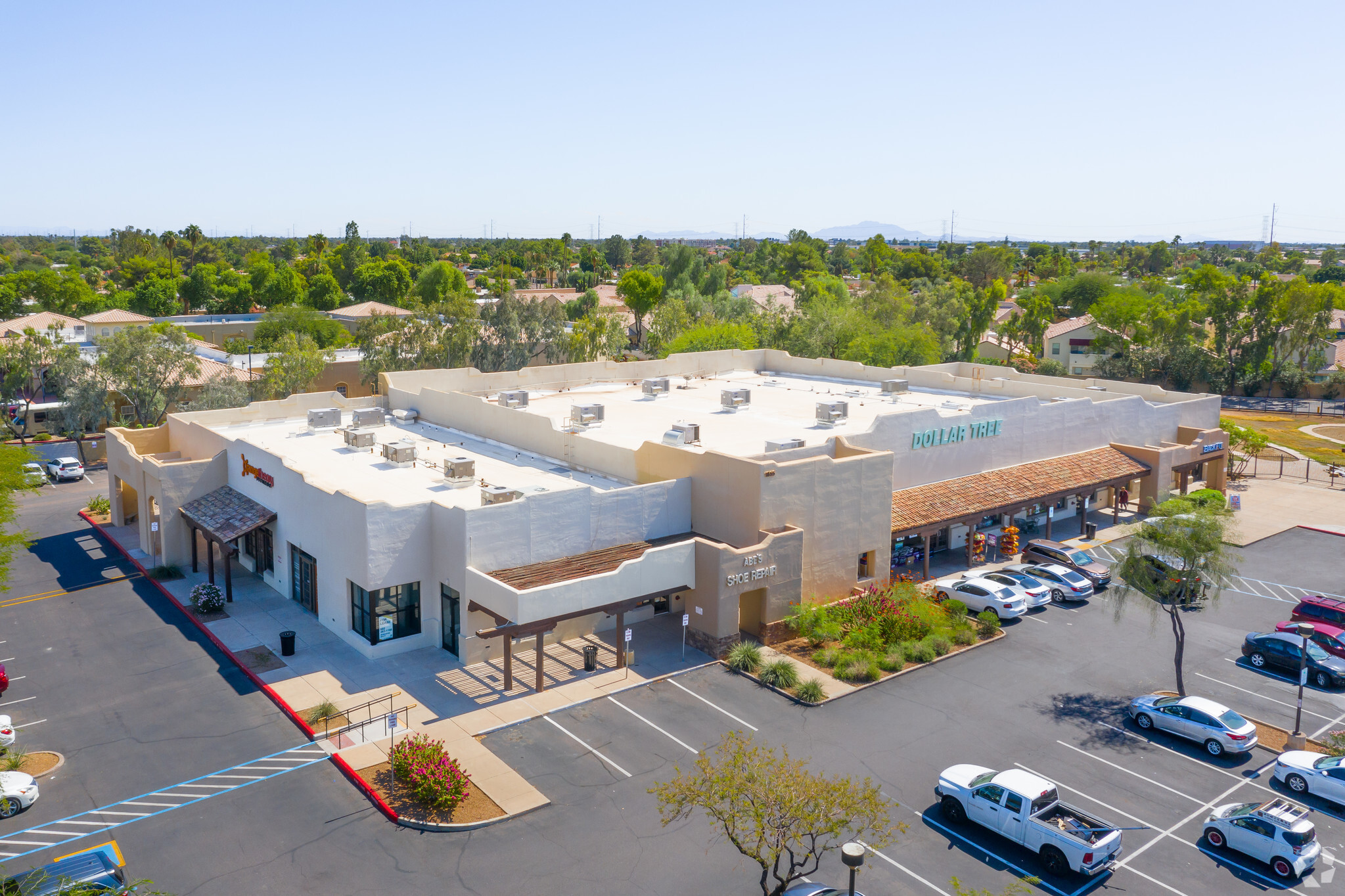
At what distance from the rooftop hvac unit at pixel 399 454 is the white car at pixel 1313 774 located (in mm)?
31416

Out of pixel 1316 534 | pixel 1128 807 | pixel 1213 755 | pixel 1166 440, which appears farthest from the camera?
pixel 1166 440

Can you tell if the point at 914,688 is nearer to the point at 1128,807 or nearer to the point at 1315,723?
the point at 1128,807

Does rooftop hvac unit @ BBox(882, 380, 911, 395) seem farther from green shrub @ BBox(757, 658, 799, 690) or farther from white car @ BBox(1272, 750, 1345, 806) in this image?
white car @ BBox(1272, 750, 1345, 806)

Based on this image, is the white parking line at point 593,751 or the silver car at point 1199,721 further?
the silver car at point 1199,721

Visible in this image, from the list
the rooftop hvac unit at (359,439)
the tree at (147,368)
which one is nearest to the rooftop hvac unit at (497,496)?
the rooftop hvac unit at (359,439)

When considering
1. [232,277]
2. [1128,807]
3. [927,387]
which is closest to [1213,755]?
[1128,807]

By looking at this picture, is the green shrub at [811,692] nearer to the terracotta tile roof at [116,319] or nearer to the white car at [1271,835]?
the white car at [1271,835]

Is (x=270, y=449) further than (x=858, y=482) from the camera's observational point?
Yes

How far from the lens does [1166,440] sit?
55.1m

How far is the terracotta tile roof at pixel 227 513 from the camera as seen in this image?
3838 centimetres

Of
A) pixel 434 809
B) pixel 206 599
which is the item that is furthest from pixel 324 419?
pixel 434 809

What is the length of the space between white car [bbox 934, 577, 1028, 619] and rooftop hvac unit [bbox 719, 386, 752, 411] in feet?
50.9

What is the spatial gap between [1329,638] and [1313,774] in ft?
38.1

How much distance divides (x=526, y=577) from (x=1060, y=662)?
713 inches
